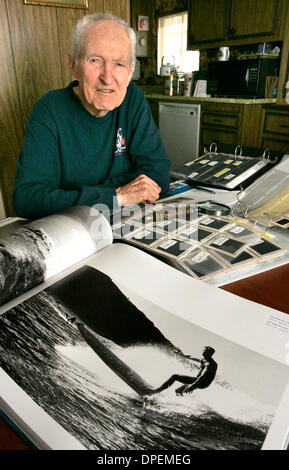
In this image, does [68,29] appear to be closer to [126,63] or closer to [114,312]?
[126,63]

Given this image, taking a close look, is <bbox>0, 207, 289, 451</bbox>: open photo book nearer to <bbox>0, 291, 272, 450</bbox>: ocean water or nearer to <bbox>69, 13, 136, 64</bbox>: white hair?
<bbox>0, 291, 272, 450</bbox>: ocean water

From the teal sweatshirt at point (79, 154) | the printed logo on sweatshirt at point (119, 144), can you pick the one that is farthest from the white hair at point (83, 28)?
the printed logo on sweatshirt at point (119, 144)

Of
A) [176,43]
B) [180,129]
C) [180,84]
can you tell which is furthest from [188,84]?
Answer: [176,43]

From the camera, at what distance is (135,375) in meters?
0.35

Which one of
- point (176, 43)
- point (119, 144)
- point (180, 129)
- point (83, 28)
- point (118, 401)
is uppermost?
point (176, 43)

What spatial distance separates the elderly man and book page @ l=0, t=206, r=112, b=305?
0.95 feet

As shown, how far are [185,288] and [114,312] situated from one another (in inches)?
4.5

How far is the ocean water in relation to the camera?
0.97 ft

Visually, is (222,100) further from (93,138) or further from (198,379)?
(198,379)

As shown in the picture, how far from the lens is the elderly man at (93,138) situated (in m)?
0.88

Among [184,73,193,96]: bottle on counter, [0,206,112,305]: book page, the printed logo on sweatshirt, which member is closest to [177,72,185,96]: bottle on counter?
[184,73,193,96]: bottle on counter

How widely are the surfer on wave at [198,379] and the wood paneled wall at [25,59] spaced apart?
6.86 feet

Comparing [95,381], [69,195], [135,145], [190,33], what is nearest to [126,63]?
[135,145]

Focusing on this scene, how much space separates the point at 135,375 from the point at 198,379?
67mm
